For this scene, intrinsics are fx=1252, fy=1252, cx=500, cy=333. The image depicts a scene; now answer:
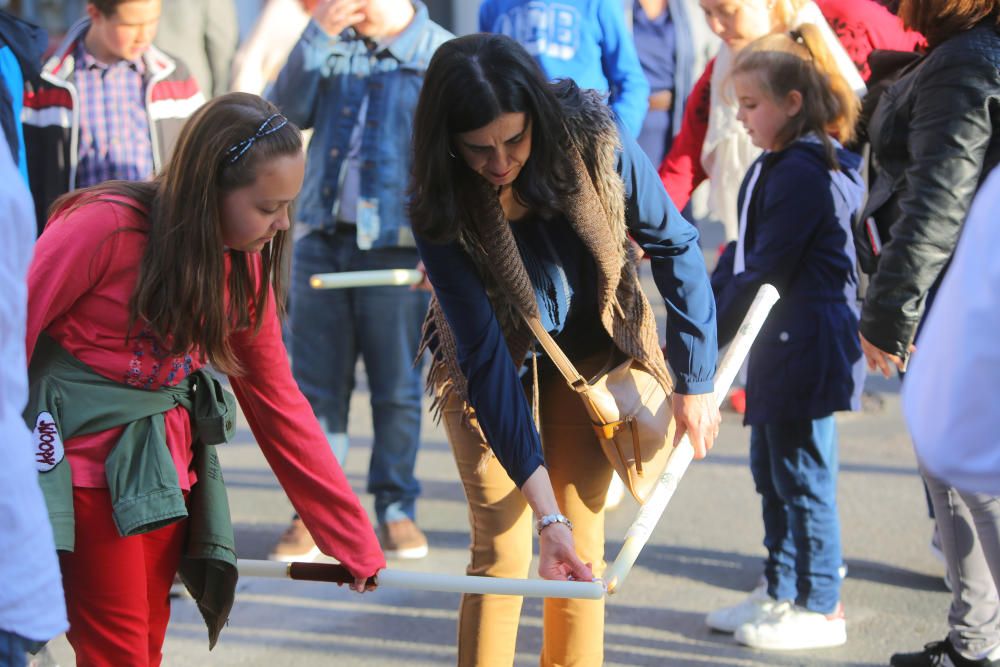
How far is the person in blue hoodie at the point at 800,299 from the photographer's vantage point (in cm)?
342

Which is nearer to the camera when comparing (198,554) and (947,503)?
(198,554)

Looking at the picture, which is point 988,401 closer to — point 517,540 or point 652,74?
point 517,540

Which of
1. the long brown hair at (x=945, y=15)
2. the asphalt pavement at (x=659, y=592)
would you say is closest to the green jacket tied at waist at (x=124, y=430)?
the asphalt pavement at (x=659, y=592)

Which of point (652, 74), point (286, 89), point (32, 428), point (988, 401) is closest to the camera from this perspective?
point (988, 401)

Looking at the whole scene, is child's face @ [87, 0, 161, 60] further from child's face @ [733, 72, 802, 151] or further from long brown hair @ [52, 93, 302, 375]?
long brown hair @ [52, 93, 302, 375]

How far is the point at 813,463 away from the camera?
3477 millimetres

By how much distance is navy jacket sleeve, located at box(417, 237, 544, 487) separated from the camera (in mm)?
2514

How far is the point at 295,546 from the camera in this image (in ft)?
14.1

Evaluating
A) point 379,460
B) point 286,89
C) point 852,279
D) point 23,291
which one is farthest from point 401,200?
point 23,291

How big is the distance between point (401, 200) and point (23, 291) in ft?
9.18

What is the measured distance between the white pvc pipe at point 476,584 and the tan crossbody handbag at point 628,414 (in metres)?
0.40

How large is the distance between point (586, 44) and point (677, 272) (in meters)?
2.18

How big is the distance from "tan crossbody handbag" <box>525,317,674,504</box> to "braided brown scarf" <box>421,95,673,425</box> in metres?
0.05

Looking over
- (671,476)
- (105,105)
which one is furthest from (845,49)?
(105,105)
